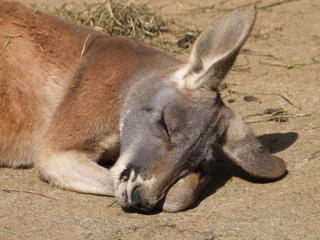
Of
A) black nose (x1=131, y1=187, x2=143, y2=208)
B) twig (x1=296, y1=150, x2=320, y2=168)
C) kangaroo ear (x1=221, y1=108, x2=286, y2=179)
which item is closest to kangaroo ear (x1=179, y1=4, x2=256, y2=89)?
kangaroo ear (x1=221, y1=108, x2=286, y2=179)

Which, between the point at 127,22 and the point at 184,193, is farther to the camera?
the point at 127,22

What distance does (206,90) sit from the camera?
14.4 ft

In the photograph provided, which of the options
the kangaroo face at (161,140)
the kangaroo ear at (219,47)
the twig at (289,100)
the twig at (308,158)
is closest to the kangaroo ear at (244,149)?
the kangaroo face at (161,140)

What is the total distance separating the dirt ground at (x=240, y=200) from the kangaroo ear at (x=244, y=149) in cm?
15

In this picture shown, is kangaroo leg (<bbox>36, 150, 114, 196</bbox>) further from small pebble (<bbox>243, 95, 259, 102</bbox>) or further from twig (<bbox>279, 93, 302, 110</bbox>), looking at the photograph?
twig (<bbox>279, 93, 302, 110</bbox>)

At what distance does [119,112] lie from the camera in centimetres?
461

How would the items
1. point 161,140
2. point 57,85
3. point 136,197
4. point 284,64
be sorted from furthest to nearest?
1. point 284,64
2. point 57,85
3. point 161,140
4. point 136,197

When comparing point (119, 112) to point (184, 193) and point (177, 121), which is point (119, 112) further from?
point (184, 193)

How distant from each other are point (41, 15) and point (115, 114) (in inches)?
38.1

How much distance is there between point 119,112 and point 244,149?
77 centimetres

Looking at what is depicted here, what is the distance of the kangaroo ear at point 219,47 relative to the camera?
425 centimetres

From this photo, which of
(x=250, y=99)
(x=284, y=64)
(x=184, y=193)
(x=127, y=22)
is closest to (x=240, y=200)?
(x=184, y=193)

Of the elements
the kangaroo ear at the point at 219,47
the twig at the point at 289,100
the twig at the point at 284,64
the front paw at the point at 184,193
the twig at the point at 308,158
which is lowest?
the twig at the point at 284,64

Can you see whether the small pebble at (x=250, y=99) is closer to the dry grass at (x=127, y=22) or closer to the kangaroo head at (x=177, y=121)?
the dry grass at (x=127, y=22)
